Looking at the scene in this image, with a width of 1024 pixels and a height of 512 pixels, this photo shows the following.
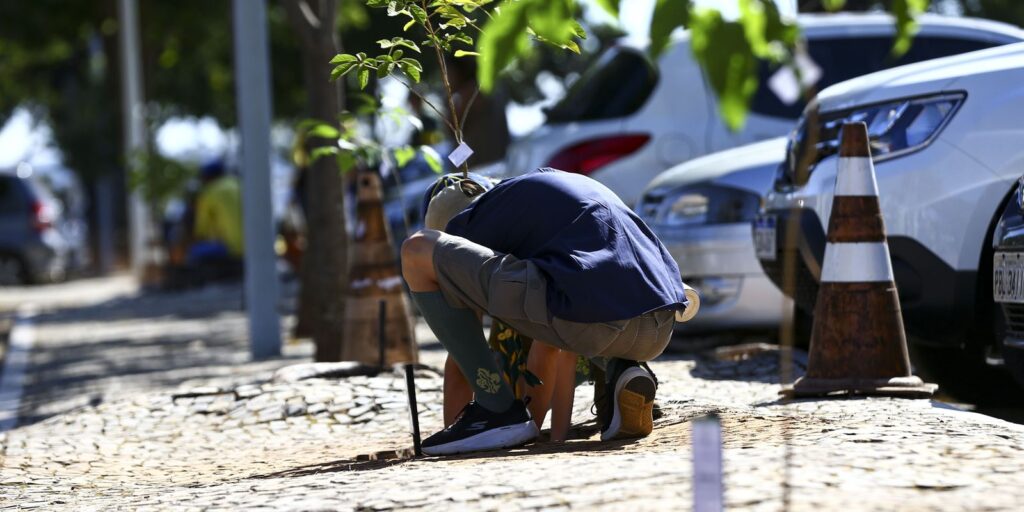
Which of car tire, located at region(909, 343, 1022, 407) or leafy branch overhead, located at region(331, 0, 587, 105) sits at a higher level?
leafy branch overhead, located at region(331, 0, 587, 105)

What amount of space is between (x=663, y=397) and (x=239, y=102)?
5304 mm

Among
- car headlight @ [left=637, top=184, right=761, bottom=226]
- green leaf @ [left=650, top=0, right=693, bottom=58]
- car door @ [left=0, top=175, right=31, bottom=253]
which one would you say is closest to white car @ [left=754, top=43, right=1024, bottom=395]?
car headlight @ [left=637, top=184, right=761, bottom=226]

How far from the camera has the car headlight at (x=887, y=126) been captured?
6.11 m

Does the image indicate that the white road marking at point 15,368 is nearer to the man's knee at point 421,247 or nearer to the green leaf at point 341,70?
the green leaf at point 341,70

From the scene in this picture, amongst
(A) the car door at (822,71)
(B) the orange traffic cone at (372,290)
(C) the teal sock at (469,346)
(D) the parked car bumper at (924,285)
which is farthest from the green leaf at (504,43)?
(A) the car door at (822,71)

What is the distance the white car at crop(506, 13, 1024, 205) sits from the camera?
915 centimetres

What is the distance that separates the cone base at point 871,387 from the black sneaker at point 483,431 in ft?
4.14

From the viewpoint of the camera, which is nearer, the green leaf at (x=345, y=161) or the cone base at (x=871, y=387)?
the cone base at (x=871, y=387)

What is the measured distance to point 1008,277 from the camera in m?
5.51

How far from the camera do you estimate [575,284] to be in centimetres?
477

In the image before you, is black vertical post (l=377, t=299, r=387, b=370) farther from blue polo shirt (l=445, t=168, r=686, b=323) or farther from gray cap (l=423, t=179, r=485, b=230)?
blue polo shirt (l=445, t=168, r=686, b=323)

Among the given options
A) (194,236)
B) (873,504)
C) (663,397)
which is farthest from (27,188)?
(873,504)

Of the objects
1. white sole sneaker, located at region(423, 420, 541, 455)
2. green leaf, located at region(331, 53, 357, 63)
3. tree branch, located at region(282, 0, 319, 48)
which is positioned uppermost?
tree branch, located at region(282, 0, 319, 48)

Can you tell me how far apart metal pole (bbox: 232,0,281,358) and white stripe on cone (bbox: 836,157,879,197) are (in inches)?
216
